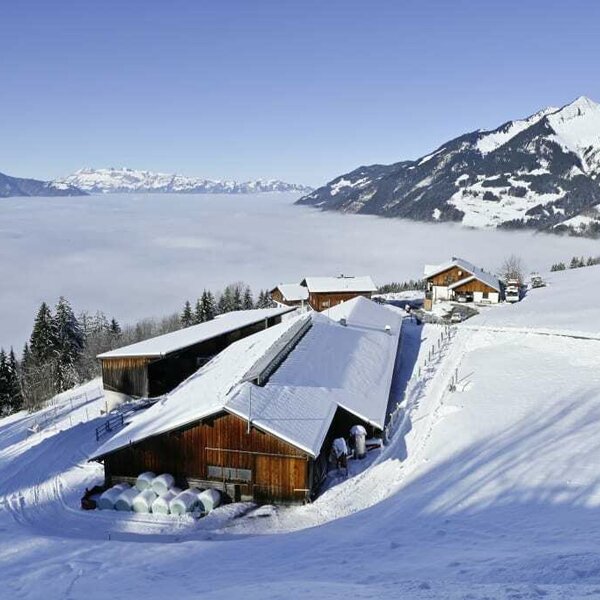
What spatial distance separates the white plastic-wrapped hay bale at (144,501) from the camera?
21.2m

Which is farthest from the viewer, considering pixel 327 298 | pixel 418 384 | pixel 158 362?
pixel 327 298

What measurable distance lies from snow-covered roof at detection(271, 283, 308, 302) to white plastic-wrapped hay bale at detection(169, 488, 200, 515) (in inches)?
2219

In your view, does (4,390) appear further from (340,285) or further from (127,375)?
(340,285)

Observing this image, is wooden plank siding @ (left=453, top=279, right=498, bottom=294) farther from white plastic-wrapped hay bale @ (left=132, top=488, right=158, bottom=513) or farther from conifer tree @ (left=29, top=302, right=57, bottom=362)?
white plastic-wrapped hay bale @ (left=132, top=488, right=158, bottom=513)

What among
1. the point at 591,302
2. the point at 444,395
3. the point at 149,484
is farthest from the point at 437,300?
the point at 149,484

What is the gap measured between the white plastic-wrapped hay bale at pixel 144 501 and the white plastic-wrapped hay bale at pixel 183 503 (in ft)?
3.11

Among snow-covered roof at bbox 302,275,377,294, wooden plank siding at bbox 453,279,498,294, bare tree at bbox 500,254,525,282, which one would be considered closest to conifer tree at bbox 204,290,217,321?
snow-covered roof at bbox 302,275,377,294

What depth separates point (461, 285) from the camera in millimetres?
68062

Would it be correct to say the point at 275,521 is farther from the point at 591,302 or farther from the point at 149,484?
the point at 591,302

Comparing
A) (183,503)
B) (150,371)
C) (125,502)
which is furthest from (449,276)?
(125,502)

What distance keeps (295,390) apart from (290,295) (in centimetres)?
5379

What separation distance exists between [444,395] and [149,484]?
16.4m

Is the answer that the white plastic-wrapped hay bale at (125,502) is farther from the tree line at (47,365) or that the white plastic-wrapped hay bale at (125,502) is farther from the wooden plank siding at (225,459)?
the tree line at (47,365)

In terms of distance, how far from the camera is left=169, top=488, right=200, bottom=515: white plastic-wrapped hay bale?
68.7 feet
